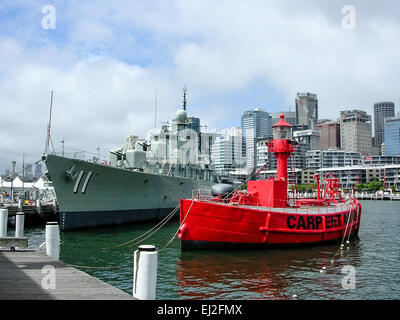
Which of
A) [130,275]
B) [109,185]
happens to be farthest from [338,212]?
[109,185]

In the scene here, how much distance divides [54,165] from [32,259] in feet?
48.6

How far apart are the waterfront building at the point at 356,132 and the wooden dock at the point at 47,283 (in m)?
198

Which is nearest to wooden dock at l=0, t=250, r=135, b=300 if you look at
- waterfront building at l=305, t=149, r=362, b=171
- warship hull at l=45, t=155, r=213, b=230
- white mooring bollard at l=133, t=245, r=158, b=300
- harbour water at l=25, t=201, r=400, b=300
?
white mooring bollard at l=133, t=245, r=158, b=300

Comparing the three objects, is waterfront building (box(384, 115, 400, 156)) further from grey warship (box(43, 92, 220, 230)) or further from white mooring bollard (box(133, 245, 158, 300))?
white mooring bollard (box(133, 245, 158, 300))

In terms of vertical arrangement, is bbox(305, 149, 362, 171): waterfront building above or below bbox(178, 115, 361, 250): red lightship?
above

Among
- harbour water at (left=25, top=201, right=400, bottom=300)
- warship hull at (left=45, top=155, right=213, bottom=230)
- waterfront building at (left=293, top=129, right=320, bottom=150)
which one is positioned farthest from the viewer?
waterfront building at (left=293, top=129, right=320, bottom=150)

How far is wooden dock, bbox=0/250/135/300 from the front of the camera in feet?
18.0

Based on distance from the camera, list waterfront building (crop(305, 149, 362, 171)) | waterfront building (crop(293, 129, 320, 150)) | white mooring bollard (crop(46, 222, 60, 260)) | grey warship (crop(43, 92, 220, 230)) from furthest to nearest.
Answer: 1. waterfront building (crop(293, 129, 320, 150))
2. waterfront building (crop(305, 149, 362, 171))
3. grey warship (crop(43, 92, 220, 230))
4. white mooring bollard (crop(46, 222, 60, 260))

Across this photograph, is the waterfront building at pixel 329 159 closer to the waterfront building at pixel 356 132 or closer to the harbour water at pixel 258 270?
the waterfront building at pixel 356 132

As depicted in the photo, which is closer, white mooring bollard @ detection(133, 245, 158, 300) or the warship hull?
white mooring bollard @ detection(133, 245, 158, 300)

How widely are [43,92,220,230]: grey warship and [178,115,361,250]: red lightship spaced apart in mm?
9312
